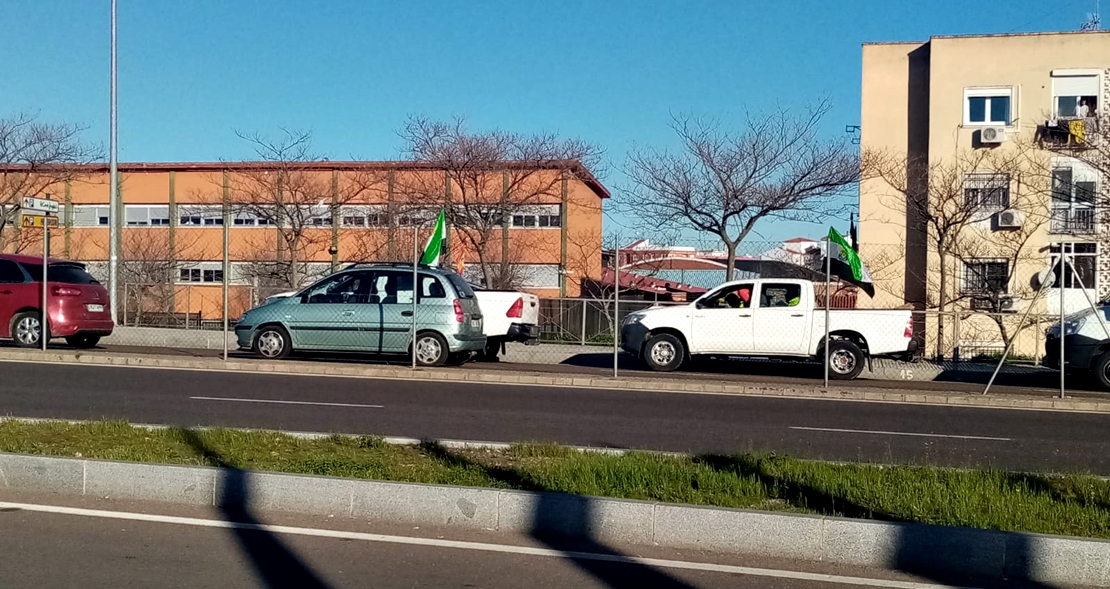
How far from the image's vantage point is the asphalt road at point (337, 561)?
5707mm

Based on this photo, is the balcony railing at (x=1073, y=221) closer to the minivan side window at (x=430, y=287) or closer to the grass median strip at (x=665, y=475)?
the minivan side window at (x=430, y=287)

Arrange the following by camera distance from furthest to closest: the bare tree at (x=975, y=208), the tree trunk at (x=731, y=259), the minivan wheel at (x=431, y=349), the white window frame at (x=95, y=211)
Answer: the white window frame at (x=95, y=211)
the bare tree at (x=975, y=208)
the tree trunk at (x=731, y=259)
the minivan wheel at (x=431, y=349)

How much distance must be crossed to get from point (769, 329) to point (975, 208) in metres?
12.6

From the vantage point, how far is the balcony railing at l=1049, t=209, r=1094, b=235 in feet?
96.8

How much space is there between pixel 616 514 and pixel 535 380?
10.1 meters

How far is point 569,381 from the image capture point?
16.5 metres

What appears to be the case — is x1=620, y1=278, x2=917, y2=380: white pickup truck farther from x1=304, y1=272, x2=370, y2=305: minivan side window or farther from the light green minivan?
x1=304, y1=272, x2=370, y2=305: minivan side window

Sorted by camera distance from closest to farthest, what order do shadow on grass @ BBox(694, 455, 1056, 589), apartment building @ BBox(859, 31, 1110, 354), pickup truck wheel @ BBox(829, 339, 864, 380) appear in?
shadow on grass @ BBox(694, 455, 1056, 589) → pickup truck wheel @ BBox(829, 339, 864, 380) → apartment building @ BBox(859, 31, 1110, 354)

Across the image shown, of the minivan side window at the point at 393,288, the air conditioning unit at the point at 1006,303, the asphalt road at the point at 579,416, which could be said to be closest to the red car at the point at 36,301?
the asphalt road at the point at 579,416

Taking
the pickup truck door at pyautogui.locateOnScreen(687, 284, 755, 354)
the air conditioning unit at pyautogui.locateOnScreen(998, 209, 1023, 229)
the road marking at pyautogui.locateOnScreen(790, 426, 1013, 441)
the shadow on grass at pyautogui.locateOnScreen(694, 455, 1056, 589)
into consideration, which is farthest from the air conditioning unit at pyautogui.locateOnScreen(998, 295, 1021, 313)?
the shadow on grass at pyautogui.locateOnScreen(694, 455, 1056, 589)

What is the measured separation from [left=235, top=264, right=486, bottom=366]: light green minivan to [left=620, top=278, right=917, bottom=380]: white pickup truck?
3.27m

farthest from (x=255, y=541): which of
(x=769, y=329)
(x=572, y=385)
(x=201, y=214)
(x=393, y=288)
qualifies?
(x=201, y=214)

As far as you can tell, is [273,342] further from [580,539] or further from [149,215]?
[149,215]

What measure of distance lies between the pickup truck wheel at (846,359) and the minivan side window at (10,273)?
14523 millimetres
